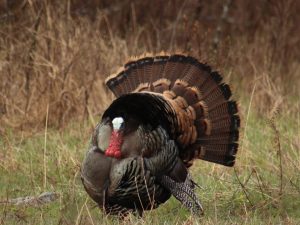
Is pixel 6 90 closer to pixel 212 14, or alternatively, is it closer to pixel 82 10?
pixel 82 10

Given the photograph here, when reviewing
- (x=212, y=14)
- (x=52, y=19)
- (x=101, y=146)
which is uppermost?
(x=101, y=146)

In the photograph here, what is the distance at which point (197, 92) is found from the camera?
611 centimetres

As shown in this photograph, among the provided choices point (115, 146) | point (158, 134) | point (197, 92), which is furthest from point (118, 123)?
point (197, 92)

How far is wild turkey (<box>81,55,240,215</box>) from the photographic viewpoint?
521cm

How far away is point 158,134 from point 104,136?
0.37 metres

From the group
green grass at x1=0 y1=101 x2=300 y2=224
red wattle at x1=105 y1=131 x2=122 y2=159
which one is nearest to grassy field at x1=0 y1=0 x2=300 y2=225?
green grass at x1=0 y1=101 x2=300 y2=224

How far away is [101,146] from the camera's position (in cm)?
525

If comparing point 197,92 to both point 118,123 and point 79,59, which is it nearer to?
point 118,123

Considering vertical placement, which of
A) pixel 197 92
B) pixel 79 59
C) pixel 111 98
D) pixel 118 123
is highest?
pixel 118 123

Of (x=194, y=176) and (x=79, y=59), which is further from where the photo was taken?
(x=79, y=59)

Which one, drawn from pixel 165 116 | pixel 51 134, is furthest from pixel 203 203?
pixel 51 134

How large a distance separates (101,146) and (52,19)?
4.24 meters

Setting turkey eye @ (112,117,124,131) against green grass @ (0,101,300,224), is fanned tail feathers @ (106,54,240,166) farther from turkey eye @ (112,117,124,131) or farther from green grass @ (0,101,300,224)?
turkey eye @ (112,117,124,131)

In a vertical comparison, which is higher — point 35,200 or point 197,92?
point 197,92
